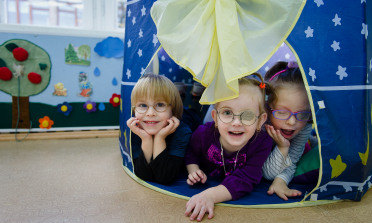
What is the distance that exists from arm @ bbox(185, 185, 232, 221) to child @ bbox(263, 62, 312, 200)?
22 cm

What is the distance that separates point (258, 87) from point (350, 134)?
1.20 feet

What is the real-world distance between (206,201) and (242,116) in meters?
0.33

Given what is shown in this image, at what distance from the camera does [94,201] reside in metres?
0.99

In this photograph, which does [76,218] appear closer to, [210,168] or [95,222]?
[95,222]

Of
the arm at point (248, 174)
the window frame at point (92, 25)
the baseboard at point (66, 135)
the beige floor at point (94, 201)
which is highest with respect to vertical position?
the window frame at point (92, 25)

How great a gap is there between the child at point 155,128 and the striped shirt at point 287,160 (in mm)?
386

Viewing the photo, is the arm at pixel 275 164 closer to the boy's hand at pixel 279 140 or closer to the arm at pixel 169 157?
the boy's hand at pixel 279 140

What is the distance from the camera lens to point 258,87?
1.00 m

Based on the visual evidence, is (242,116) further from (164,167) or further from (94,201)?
(94,201)

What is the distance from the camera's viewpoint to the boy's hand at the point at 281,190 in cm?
103

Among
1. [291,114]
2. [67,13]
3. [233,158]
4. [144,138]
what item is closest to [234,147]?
[233,158]

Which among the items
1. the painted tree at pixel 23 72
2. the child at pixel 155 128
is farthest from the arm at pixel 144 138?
the painted tree at pixel 23 72

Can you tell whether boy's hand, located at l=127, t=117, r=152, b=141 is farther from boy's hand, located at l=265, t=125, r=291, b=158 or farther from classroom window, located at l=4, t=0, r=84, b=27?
classroom window, located at l=4, t=0, r=84, b=27

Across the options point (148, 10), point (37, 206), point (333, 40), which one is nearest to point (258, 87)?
point (333, 40)
